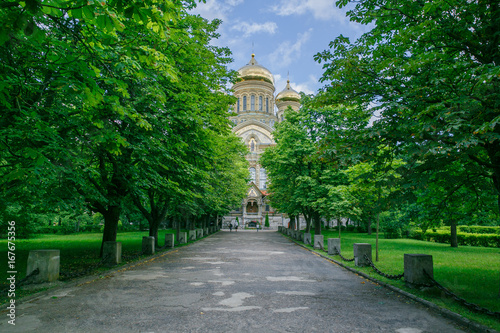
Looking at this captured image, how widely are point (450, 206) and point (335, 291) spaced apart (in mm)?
4623

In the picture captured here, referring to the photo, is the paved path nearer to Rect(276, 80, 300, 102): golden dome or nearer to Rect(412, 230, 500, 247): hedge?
Rect(412, 230, 500, 247): hedge

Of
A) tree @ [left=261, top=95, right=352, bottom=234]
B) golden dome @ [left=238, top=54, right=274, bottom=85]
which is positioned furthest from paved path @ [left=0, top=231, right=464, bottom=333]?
golden dome @ [left=238, top=54, right=274, bottom=85]

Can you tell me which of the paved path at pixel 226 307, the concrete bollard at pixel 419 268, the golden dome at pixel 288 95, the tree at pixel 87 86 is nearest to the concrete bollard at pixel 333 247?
the paved path at pixel 226 307

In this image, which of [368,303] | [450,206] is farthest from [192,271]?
[450,206]

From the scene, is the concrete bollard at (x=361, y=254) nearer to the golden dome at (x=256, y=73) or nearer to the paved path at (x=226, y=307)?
the paved path at (x=226, y=307)

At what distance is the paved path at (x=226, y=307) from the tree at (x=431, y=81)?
3.00m

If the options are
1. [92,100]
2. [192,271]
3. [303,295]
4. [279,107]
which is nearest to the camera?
[92,100]

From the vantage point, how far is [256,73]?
68125mm

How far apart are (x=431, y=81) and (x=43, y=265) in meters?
9.52

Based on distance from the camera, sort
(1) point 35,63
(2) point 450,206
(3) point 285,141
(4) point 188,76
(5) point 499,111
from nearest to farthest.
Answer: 1. (5) point 499,111
2. (1) point 35,63
3. (2) point 450,206
4. (4) point 188,76
5. (3) point 285,141

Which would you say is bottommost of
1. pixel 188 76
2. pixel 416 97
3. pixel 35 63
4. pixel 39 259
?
pixel 39 259

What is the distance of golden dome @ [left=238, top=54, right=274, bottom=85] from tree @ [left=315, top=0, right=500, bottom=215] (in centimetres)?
6073

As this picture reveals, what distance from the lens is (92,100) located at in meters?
4.74

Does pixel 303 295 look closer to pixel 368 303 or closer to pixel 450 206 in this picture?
pixel 368 303
